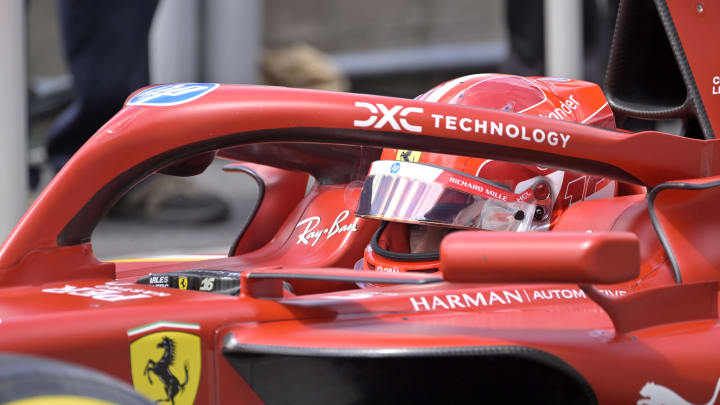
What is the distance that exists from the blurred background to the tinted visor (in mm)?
1367

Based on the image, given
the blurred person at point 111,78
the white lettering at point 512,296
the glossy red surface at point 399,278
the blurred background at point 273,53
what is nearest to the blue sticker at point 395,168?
the glossy red surface at point 399,278

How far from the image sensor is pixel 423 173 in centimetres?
203

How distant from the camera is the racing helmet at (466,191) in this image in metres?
2.00

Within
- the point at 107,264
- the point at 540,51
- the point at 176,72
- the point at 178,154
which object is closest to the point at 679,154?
the point at 178,154

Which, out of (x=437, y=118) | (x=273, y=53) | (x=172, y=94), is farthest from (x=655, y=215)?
(x=273, y=53)

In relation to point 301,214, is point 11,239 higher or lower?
higher

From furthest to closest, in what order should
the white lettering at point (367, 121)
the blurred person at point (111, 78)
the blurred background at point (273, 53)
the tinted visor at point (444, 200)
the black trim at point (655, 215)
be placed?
the blurred person at point (111, 78) → the blurred background at point (273, 53) → the tinted visor at point (444, 200) → the black trim at point (655, 215) → the white lettering at point (367, 121)

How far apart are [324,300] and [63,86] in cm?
662

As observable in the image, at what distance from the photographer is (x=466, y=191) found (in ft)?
6.59

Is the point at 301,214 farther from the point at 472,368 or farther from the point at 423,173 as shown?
the point at 472,368

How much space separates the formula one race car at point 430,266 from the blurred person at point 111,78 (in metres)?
1.99

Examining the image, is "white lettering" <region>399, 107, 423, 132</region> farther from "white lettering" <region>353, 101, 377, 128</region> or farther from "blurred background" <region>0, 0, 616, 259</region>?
"blurred background" <region>0, 0, 616, 259</region>

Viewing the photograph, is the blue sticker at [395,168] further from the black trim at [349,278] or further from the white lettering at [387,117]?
the black trim at [349,278]

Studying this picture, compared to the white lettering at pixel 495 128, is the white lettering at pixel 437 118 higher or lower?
higher
